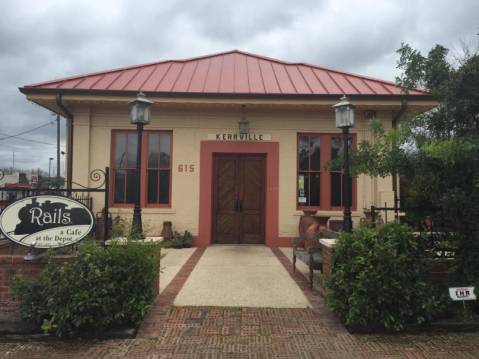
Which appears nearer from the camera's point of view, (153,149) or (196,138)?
(196,138)

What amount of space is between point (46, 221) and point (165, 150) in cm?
496

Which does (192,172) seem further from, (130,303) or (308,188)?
(130,303)

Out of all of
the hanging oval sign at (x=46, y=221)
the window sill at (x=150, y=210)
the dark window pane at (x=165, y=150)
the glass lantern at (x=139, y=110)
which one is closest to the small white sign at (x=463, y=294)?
the hanging oval sign at (x=46, y=221)

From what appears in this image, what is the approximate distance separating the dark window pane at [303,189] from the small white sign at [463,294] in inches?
201

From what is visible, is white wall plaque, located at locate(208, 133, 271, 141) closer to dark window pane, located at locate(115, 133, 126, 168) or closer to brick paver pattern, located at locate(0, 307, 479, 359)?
dark window pane, located at locate(115, 133, 126, 168)

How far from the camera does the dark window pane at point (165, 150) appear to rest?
28.5 ft

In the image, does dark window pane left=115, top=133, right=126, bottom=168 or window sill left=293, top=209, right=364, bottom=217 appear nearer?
window sill left=293, top=209, right=364, bottom=217

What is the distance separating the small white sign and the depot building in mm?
4847

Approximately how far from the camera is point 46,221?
3914 millimetres

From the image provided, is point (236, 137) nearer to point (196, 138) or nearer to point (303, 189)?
point (196, 138)

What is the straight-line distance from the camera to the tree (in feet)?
11.8

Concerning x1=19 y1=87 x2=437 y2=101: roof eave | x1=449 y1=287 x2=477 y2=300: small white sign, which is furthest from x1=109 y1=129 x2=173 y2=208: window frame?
x1=449 y1=287 x2=477 y2=300: small white sign

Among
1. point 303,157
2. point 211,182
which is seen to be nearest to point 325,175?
point 303,157

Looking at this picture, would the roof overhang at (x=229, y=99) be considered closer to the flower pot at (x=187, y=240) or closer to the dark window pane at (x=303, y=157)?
the dark window pane at (x=303, y=157)
